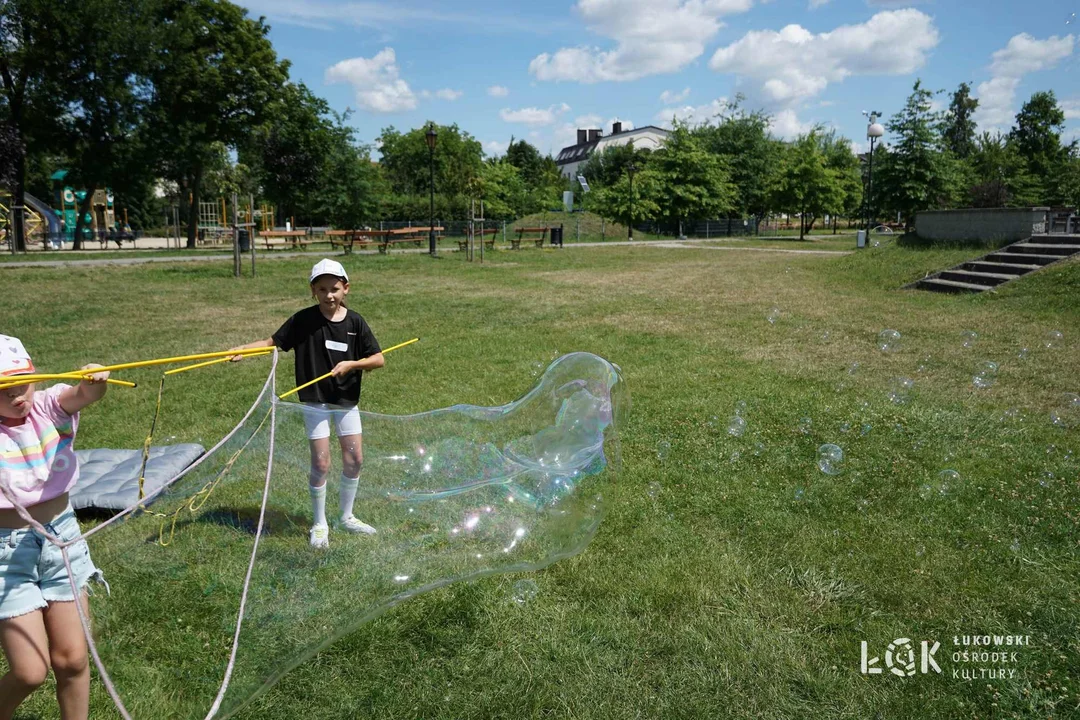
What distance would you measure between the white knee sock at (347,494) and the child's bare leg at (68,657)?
1037 millimetres

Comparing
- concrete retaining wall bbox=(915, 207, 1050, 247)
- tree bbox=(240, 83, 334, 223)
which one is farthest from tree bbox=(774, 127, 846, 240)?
tree bbox=(240, 83, 334, 223)

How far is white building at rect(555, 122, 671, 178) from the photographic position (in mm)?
101312

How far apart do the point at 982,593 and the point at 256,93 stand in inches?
1386

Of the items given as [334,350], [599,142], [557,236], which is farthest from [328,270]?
[599,142]

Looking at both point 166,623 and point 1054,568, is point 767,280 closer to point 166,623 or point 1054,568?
point 1054,568

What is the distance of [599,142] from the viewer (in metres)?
110

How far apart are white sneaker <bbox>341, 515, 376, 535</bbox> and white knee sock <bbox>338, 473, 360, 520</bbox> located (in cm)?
2

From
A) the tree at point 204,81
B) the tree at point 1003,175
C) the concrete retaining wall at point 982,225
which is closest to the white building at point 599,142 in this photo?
the tree at point 1003,175

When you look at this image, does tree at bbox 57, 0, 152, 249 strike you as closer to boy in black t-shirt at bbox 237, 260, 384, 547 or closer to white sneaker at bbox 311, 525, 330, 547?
boy in black t-shirt at bbox 237, 260, 384, 547

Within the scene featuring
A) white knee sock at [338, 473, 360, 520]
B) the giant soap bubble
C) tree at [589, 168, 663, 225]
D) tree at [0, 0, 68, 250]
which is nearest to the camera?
the giant soap bubble

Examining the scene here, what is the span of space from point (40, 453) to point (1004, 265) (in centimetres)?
1674

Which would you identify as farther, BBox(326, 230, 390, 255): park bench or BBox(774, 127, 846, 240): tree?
BBox(774, 127, 846, 240): tree

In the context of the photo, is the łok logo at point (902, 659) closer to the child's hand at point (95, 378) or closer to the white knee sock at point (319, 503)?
the white knee sock at point (319, 503)

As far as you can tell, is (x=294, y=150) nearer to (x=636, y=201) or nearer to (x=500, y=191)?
(x=636, y=201)
